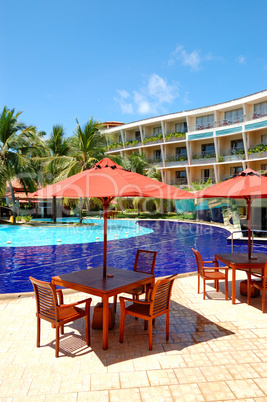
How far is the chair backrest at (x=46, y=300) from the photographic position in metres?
3.66

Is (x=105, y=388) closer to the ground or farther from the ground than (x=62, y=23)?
closer to the ground

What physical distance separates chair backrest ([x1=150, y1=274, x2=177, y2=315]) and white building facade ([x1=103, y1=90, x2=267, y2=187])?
23654 mm

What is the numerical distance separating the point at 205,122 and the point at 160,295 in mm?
34139

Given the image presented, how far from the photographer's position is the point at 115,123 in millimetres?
55750

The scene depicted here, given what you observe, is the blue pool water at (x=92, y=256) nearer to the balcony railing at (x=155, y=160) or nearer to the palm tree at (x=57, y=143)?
the palm tree at (x=57, y=143)

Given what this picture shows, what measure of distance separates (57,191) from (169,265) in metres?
7.28

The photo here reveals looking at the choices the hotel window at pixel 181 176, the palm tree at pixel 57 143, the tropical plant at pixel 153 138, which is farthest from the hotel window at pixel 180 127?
the palm tree at pixel 57 143

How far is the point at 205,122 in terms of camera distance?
3516 cm

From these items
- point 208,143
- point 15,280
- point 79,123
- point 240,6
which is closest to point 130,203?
point 208,143

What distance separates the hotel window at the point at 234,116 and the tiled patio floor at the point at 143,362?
30.7 metres

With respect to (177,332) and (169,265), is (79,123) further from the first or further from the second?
(177,332)

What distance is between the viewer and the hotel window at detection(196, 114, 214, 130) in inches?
1347

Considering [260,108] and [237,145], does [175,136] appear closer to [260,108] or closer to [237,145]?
[237,145]

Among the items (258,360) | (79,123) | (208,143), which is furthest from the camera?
(208,143)
